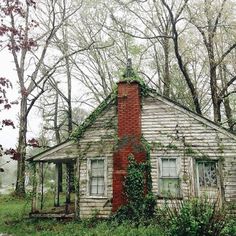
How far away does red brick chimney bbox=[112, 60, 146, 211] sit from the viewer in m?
14.3

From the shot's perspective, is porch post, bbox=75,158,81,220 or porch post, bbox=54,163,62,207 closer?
porch post, bbox=75,158,81,220

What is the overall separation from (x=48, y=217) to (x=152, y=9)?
15.0 metres

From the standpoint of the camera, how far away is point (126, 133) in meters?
15.0

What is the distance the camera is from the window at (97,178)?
592 inches

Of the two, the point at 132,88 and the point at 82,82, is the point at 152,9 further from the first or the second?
the point at 82,82

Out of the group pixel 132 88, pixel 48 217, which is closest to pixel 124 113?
pixel 132 88

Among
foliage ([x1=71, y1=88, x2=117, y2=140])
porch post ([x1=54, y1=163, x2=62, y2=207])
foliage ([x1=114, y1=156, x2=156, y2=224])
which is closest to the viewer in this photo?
foliage ([x1=114, y1=156, x2=156, y2=224])

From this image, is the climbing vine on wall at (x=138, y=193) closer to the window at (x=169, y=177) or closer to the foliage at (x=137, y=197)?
the foliage at (x=137, y=197)

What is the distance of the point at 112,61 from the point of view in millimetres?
30156

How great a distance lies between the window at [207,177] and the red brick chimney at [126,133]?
2.48m

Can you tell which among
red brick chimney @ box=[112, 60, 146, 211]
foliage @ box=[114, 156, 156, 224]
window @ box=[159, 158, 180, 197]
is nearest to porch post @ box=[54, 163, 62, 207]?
red brick chimney @ box=[112, 60, 146, 211]

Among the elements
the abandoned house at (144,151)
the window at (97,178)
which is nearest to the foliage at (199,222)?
the abandoned house at (144,151)

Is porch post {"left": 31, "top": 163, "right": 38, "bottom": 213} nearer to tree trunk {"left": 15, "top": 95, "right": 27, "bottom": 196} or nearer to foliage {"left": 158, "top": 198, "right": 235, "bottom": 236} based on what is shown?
tree trunk {"left": 15, "top": 95, "right": 27, "bottom": 196}

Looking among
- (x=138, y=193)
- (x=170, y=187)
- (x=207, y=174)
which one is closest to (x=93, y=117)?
(x=138, y=193)
